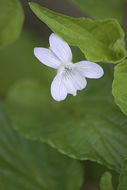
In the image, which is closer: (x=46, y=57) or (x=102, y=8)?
(x=46, y=57)

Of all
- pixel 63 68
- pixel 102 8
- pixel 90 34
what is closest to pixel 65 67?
pixel 63 68

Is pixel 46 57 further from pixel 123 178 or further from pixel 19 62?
pixel 19 62

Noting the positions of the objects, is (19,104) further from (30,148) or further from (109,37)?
(109,37)

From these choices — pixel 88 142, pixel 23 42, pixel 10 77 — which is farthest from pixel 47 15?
pixel 23 42

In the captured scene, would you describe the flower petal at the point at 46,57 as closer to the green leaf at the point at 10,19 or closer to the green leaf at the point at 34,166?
the green leaf at the point at 10,19

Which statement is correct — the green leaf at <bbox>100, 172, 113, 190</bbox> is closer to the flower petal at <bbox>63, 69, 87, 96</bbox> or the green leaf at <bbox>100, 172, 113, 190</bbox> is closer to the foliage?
the foliage

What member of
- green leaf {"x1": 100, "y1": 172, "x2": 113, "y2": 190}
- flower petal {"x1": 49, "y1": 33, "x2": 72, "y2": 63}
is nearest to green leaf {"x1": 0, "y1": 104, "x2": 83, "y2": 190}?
green leaf {"x1": 100, "y1": 172, "x2": 113, "y2": 190}
